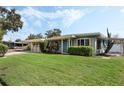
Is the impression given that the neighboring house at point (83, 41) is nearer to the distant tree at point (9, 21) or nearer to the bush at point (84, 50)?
the bush at point (84, 50)

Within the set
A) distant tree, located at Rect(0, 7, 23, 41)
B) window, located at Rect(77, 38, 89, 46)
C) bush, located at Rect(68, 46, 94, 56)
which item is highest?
distant tree, located at Rect(0, 7, 23, 41)

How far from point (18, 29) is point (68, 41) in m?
5.47

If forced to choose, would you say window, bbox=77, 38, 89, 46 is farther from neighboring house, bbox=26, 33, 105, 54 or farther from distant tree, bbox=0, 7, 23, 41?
distant tree, bbox=0, 7, 23, 41

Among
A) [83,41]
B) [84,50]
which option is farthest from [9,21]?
[83,41]

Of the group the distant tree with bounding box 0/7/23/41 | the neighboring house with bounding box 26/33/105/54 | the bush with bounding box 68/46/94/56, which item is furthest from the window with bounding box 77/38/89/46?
the distant tree with bounding box 0/7/23/41

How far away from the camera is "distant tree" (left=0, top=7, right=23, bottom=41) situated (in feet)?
65.2

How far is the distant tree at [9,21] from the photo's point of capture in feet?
65.2

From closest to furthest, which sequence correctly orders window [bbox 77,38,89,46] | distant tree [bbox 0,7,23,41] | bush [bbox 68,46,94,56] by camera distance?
1. distant tree [bbox 0,7,23,41]
2. bush [bbox 68,46,94,56]
3. window [bbox 77,38,89,46]

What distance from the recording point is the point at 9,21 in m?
21.1

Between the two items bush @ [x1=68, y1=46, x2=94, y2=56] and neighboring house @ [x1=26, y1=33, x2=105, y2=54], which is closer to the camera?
bush @ [x1=68, y1=46, x2=94, y2=56]

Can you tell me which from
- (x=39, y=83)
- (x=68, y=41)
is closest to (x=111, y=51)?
(x=68, y=41)

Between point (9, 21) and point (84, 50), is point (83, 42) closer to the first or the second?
point (84, 50)
